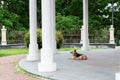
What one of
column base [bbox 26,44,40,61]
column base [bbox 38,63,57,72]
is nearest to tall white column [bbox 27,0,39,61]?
column base [bbox 26,44,40,61]

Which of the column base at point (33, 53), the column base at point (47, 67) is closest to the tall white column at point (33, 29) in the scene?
the column base at point (33, 53)

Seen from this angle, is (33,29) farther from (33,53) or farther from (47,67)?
(47,67)

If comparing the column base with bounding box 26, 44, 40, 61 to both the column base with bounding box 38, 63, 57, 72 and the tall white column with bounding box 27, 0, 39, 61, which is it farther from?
the column base with bounding box 38, 63, 57, 72

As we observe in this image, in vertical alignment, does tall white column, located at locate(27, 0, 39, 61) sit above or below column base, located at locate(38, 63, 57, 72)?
above

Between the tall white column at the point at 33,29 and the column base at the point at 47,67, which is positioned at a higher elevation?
the tall white column at the point at 33,29

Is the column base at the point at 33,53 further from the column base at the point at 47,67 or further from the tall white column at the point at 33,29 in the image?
the column base at the point at 47,67

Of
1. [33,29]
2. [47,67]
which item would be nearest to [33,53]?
[33,29]

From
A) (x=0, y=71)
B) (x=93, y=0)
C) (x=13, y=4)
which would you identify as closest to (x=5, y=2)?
(x=13, y=4)

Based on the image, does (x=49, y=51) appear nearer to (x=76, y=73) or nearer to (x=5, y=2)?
(x=76, y=73)

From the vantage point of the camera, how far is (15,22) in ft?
113

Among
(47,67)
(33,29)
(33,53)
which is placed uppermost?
(33,29)

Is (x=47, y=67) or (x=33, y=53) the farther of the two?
(x=33, y=53)

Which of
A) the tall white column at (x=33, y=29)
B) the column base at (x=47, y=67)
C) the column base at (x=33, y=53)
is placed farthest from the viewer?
the column base at (x=33, y=53)

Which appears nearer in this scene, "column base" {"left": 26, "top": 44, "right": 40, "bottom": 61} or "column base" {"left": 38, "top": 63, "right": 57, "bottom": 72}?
"column base" {"left": 38, "top": 63, "right": 57, "bottom": 72}
